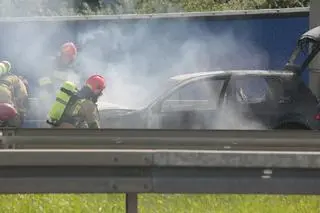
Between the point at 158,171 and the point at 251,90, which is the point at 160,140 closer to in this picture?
the point at 158,171

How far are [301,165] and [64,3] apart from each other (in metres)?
37.9

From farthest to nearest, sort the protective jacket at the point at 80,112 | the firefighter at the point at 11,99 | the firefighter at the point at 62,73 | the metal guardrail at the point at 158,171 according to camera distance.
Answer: the firefighter at the point at 62,73, the firefighter at the point at 11,99, the protective jacket at the point at 80,112, the metal guardrail at the point at 158,171

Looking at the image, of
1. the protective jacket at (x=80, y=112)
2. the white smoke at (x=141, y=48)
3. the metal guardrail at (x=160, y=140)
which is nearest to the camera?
the metal guardrail at (x=160, y=140)

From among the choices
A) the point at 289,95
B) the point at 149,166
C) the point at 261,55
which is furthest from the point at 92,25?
the point at 149,166

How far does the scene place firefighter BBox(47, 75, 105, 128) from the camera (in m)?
10.9

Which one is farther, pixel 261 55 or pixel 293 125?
pixel 261 55

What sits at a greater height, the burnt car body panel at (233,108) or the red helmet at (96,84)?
the red helmet at (96,84)

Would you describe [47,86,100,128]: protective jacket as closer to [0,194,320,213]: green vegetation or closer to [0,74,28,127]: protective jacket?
[0,74,28,127]: protective jacket

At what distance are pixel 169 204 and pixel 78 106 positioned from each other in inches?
172

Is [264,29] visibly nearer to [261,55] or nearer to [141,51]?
[261,55]

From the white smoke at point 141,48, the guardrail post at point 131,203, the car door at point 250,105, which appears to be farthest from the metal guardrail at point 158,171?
the white smoke at point 141,48

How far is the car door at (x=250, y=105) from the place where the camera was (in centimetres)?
1233

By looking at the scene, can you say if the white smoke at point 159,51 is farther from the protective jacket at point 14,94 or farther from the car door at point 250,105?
the car door at point 250,105

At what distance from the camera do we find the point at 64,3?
4200 centimetres
